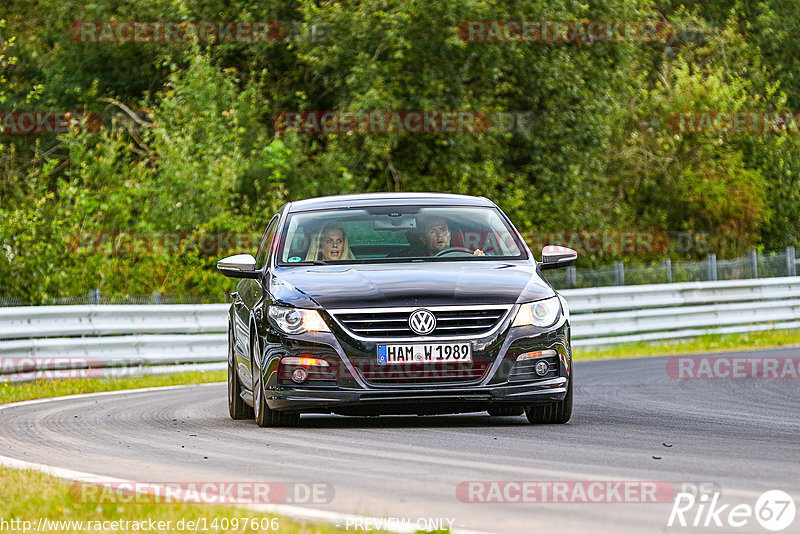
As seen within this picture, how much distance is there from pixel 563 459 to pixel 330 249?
3.22 meters

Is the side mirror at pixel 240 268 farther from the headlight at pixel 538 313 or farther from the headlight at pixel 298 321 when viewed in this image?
the headlight at pixel 538 313

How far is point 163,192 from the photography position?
25.2 metres

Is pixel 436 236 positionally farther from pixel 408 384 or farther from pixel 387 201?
pixel 408 384

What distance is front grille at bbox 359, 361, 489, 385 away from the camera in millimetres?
8930

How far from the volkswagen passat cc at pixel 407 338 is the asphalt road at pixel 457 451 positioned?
22 cm

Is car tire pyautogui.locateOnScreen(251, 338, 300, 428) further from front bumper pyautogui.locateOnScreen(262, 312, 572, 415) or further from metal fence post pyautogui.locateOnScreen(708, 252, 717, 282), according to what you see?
metal fence post pyautogui.locateOnScreen(708, 252, 717, 282)

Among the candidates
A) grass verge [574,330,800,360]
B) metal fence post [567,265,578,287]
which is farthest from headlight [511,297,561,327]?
metal fence post [567,265,578,287]

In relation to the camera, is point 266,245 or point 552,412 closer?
point 552,412

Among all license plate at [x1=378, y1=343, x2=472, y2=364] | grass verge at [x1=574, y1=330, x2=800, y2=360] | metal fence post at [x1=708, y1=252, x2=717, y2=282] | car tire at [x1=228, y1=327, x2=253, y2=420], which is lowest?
grass verge at [x1=574, y1=330, x2=800, y2=360]

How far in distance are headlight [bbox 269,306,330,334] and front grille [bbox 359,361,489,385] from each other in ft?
1.29

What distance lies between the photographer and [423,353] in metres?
8.93

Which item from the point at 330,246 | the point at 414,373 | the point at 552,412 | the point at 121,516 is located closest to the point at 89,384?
the point at 330,246

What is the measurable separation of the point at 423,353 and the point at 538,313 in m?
0.81

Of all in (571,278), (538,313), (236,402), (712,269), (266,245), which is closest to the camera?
(538,313)
